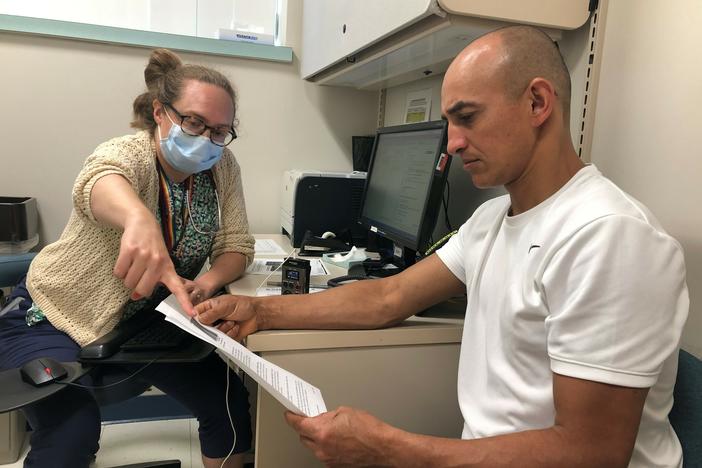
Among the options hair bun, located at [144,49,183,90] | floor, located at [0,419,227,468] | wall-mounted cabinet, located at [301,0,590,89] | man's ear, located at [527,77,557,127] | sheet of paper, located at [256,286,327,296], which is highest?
wall-mounted cabinet, located at [301,0,590,89]

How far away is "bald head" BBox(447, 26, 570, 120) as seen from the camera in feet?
2.63

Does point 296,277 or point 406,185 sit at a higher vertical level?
point 406,185

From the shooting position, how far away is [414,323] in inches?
44.1

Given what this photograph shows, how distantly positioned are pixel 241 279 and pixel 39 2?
1634mm

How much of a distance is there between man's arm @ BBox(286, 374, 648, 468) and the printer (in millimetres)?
1182

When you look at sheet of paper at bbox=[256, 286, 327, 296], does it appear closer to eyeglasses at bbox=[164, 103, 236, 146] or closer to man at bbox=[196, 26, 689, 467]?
man at bbox=[196, 26, 689, 467]

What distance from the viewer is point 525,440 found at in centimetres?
71

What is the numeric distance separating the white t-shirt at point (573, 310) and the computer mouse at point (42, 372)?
0.82 m

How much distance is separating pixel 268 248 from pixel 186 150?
0.72 meters

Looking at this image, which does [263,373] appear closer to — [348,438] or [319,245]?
[348,438]

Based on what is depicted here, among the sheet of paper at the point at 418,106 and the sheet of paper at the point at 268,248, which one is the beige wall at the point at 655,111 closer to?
the sheet of paper at the point at 418,106

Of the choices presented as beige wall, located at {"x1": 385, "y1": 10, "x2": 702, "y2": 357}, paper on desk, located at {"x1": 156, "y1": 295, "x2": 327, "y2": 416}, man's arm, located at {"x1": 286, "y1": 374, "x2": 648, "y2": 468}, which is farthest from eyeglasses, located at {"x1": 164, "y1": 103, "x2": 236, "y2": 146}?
beige wall, located at {"x1": 385, "y1": 10, "x2": 702, "y2": 357}

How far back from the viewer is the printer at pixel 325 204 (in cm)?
195

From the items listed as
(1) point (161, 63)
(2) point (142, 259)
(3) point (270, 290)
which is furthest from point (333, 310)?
(1) point (161, 63)
